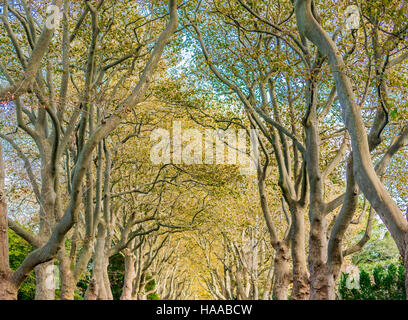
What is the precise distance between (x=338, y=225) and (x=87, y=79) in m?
6.16

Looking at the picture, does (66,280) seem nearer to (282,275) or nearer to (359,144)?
(282,275)

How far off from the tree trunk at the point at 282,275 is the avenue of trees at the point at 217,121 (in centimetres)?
4

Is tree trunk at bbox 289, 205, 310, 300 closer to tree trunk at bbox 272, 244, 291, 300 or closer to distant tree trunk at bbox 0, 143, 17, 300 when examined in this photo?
tree trunk at bbox 272, 244, 291, 300

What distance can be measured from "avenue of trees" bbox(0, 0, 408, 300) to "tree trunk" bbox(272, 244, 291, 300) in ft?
0.14

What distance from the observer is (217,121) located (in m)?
14.6

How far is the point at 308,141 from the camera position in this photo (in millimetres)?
10320

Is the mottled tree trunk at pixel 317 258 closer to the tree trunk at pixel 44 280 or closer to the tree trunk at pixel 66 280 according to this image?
the tree trunk at pixel 66 280

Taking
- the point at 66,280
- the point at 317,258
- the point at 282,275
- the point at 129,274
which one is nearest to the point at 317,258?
the point at 317,258

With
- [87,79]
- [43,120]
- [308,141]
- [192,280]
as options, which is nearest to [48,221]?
[43,120]

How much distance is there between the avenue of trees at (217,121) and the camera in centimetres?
805

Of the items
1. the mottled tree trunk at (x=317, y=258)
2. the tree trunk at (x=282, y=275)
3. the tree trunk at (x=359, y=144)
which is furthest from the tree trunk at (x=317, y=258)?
the tree trunk at (x=359, y=144)

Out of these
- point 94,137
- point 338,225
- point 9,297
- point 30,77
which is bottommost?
point 9,297

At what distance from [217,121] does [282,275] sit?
16.9 feet

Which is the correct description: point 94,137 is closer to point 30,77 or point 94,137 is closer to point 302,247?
point 30,77
